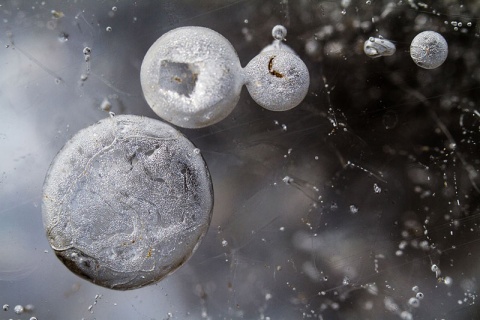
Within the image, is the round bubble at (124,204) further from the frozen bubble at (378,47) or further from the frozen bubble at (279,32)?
the frozen bubble at (378,47)

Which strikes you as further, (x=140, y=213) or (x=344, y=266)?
(x=344, y=266)

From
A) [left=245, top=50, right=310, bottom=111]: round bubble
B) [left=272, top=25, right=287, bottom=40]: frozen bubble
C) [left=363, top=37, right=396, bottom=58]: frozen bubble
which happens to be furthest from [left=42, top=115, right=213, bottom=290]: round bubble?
[left=363, top=37, right=396, bottom=58]: frozen bubble

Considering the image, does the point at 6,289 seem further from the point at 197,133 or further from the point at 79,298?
the point at 197,133

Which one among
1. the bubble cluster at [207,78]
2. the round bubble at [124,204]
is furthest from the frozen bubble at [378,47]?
the round bubble at [124,204]

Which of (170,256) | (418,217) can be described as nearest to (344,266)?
(418,217)

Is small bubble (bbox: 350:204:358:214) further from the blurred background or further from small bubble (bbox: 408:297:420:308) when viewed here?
small bubble (bbox: 408:297:420:308)

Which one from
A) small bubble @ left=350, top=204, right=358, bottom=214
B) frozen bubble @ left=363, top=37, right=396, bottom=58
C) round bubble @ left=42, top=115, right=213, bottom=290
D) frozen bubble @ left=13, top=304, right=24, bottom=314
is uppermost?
frozen bubble @ left=363, top=37, right=396, bottom=58

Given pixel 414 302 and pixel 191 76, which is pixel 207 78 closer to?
pixel 191 76
